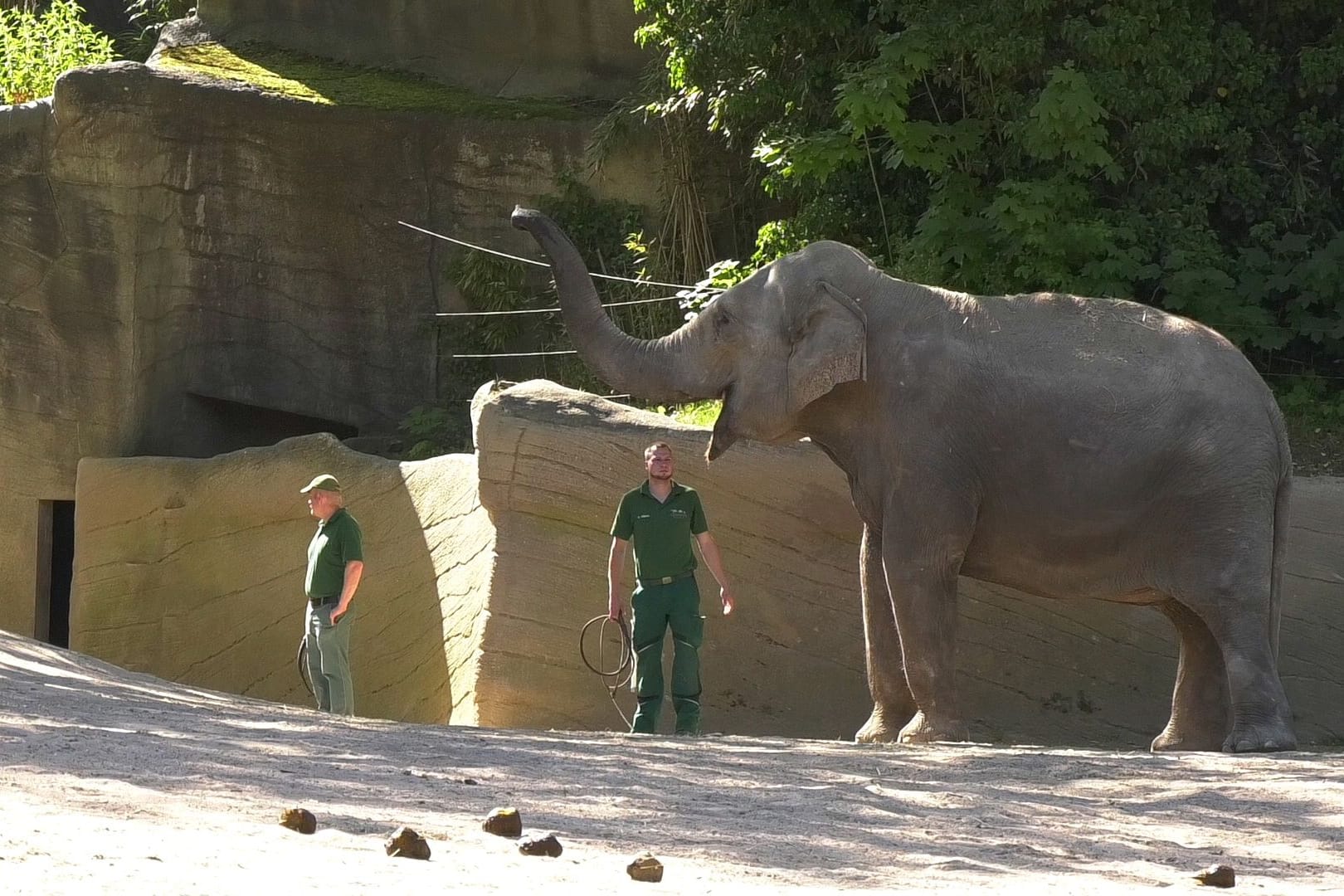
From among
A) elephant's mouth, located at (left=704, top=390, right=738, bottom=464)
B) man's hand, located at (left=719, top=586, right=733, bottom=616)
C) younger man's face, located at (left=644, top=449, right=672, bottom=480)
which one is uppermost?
elephant's mouth, located at (left=704, top=390, right=738, bottom=464)

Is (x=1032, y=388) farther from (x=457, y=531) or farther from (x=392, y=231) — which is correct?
(x=392, y=231)

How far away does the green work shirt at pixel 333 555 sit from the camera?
11969 millimetres

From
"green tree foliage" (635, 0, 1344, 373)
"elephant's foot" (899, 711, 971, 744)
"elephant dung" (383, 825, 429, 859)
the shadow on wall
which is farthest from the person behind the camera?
the shadow on wall

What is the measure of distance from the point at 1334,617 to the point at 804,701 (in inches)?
130

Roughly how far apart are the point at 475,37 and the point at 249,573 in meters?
6.87

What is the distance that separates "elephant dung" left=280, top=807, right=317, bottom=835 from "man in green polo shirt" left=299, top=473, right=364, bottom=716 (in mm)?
7066

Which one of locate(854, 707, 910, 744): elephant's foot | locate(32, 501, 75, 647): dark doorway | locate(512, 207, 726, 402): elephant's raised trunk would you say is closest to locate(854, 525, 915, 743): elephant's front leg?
locate(854, 707, 910, 744): elephant's foot

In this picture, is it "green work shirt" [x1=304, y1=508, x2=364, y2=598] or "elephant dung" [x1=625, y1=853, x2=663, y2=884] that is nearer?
"elephant dung" [x1=625, y1=853, x2=663, y2=884]

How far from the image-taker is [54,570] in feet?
67.1

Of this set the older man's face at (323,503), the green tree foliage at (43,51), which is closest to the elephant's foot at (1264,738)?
the older man's face at (323,503)

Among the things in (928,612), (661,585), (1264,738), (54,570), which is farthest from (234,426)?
(1264,738)

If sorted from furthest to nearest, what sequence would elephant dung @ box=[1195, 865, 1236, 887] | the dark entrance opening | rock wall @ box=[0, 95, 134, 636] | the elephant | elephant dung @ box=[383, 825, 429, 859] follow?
the dark entrance opening
rock wall @ box=[0, 95, 134, 636]
the elephant
elephant dung @ box=[1195, 865, 1236, 887]
elephant dung @ box=[383, 825, 429, 859]

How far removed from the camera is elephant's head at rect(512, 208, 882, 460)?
31.2 ft

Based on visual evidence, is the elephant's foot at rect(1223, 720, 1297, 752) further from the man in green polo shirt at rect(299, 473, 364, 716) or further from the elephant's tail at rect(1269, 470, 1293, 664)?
the man in green polo shirt at rect(299, 473, 364, 716)
